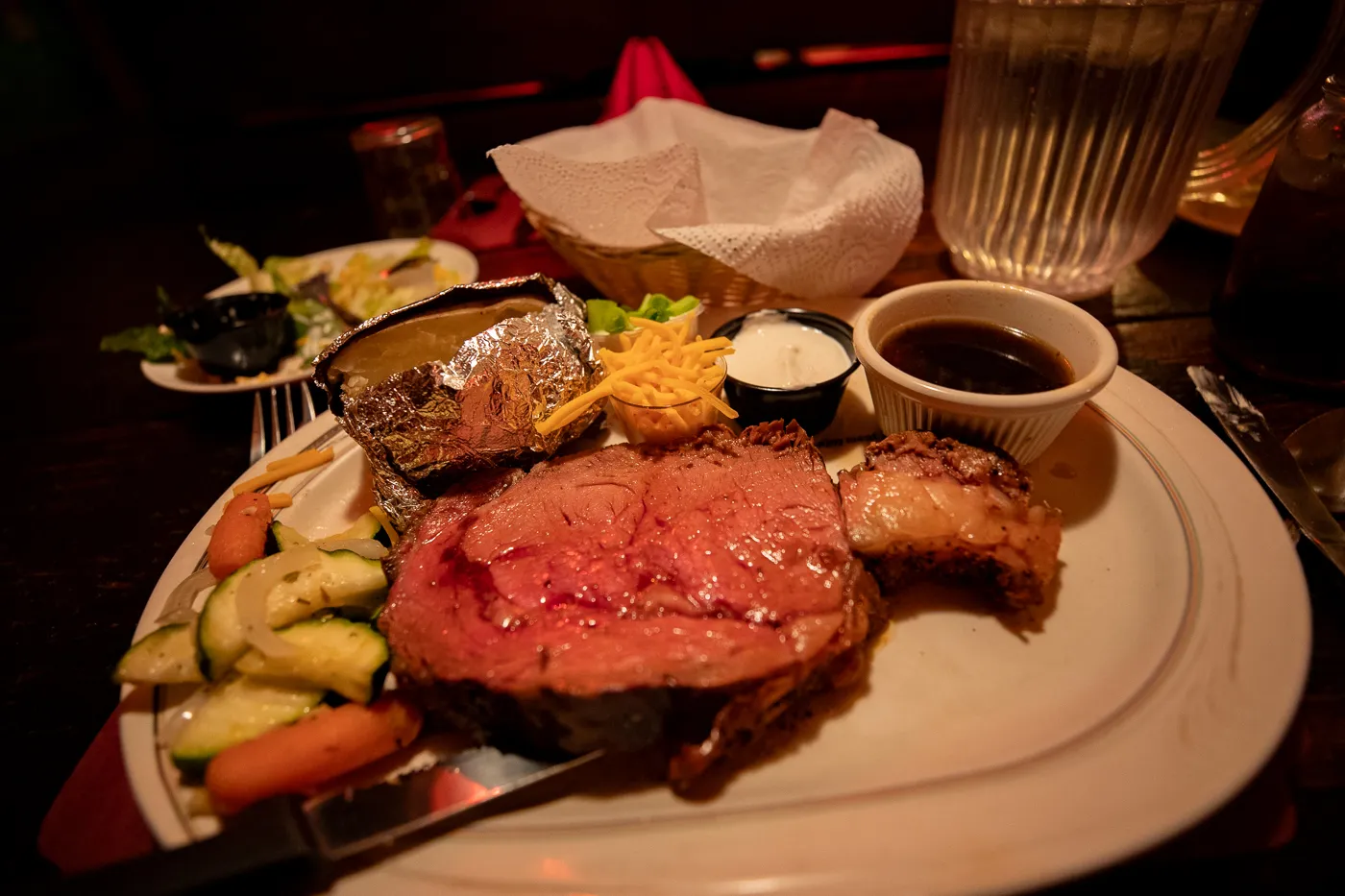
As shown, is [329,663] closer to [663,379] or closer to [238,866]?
[238,866]

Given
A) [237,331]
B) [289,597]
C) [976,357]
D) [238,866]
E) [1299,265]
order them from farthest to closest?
[237,331], [1299,265], [976,357], [289,597], [238,866]

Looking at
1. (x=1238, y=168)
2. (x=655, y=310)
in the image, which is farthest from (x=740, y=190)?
(x=1238, y=168)

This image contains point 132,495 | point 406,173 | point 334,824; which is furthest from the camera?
point 406,173

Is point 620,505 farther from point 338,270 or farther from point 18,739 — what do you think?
point 338,270

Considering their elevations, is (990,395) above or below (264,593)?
above

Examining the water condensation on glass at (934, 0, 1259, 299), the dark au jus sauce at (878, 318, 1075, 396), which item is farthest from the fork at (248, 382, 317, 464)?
the water condensation on glass at (934, 0, 1259, 299)

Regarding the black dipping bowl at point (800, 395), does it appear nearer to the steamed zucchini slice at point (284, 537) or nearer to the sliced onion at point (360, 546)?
the sliced onion at point (360, 546)

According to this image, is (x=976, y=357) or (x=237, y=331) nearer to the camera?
(x=976, y=357)
